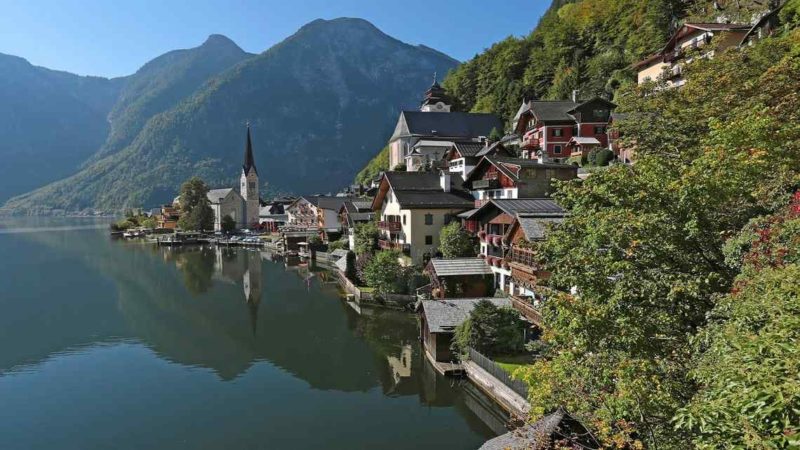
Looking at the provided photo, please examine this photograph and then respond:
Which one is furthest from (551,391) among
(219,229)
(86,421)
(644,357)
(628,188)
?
(219,229)

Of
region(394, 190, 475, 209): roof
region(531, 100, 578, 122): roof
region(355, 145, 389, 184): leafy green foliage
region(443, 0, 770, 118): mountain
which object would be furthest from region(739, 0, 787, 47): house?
region(355, 145, 389, 184): leafy green foliage

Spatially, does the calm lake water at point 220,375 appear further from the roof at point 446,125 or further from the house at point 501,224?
the roof at point 446,125

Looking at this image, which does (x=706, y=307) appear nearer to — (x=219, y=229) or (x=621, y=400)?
(x=621, y=400)

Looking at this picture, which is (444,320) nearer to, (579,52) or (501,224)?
(501,224)

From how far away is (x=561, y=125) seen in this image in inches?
2105

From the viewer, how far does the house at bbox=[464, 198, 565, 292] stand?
31.2m

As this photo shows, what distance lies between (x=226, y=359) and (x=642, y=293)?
2485 cm

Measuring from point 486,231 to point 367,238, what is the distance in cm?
1770

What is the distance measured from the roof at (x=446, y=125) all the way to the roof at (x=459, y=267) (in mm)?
55851

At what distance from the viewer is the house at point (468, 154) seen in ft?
169

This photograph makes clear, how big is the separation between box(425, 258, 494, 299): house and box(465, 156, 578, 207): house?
875 cm

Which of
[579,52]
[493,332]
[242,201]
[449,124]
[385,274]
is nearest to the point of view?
[493,332]

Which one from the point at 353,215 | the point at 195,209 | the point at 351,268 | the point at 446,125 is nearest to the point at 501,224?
the point at 351,268

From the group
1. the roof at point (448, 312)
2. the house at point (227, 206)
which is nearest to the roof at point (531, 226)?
the roof at point (448, 312)
